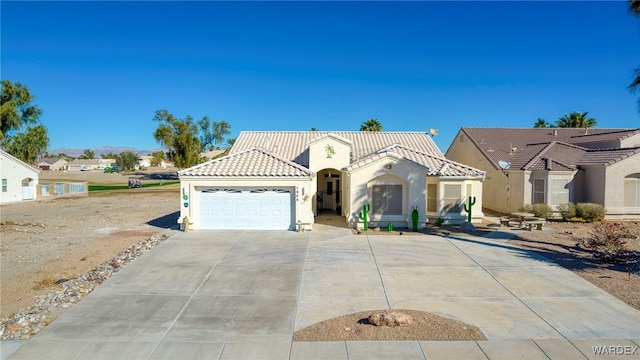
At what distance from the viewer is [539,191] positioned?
22.8 meters

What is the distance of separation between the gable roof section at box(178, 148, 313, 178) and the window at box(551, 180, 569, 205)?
49.1 feet

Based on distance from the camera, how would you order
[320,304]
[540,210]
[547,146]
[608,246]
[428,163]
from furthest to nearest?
[547,146] → [428,163] → [540,210] → [608,246] → [320,304]

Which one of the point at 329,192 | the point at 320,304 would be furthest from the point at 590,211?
the point at 320,304

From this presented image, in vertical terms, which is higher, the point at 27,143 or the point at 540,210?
the point at 27,143

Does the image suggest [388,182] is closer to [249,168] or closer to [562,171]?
[249,168]

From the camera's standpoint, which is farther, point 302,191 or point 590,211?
point 590,211

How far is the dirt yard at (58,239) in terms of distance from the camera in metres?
11.0

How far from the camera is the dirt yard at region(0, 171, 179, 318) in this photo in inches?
433

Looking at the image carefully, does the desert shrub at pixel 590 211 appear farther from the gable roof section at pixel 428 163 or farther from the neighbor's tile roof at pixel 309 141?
the neighbor's tile roof at pixel 309 141

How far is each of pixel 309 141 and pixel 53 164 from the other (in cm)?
12735

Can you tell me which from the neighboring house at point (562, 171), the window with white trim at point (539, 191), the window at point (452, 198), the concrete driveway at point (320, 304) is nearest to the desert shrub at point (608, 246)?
the concrete driveway at point (320, 304)

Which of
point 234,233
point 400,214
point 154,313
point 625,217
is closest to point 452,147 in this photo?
point 625,217

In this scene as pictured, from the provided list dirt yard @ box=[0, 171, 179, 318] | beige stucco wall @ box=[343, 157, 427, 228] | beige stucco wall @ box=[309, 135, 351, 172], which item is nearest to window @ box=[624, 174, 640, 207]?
beige stucco wall @ box=[343, 157, 427, 228]

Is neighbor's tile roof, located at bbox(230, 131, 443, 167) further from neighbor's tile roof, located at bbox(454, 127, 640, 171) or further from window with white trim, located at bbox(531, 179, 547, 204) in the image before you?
window with white trim, located at bbox(531, 179, 547, 204)
